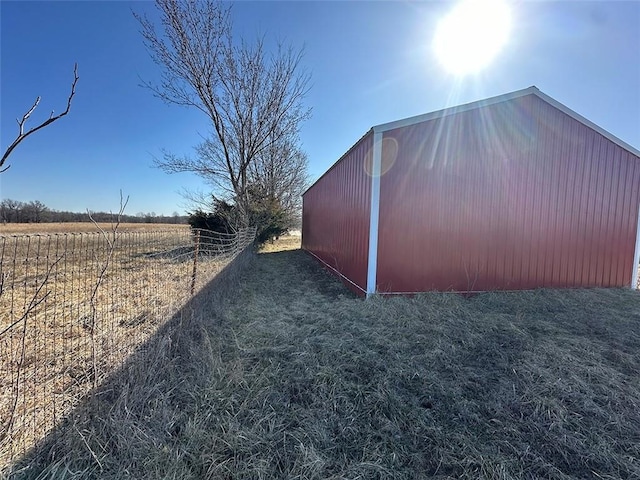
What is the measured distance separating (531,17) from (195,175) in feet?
36.8

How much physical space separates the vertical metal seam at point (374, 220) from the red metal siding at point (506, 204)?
0.10m

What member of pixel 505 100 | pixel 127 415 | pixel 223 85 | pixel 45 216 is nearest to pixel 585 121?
pixel 505 100

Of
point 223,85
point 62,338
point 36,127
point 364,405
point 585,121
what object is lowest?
point 364,405

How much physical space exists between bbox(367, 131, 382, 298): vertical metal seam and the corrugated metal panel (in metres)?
0.14

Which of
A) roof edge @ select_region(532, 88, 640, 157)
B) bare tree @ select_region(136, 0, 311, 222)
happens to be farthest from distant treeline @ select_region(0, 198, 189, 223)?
roof edge @ select_region(532, 88, 640, 157)

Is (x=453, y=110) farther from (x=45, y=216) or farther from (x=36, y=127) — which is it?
(x=45, y=216)

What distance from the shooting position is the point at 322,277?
699 cm

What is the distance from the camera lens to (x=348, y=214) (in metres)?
6.12

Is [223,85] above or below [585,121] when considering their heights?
above

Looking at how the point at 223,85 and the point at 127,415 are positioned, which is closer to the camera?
the point at 127,415

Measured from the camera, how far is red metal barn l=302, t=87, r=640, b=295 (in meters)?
4.71

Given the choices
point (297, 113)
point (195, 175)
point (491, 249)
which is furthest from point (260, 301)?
point (297, 113)

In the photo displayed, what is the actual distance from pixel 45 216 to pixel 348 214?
64.8 feet

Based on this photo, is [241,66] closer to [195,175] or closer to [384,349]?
[195,175]
